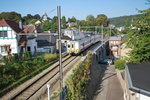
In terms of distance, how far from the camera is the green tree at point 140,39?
11.9 metres

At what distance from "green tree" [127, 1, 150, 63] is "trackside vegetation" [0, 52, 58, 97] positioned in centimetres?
939

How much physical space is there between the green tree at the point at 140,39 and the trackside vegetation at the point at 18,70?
30.8 ft

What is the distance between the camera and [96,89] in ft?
56.5

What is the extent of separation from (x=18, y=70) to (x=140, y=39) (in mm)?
11058

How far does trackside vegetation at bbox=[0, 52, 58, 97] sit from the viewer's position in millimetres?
13645

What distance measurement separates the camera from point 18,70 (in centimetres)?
1603

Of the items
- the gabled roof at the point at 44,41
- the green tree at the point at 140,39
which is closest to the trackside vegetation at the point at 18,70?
the gabled roof at the point at 44,41

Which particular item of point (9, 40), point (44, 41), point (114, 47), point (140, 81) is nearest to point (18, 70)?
point (9, 40)

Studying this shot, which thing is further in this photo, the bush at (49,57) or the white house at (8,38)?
the white house at (8,38)

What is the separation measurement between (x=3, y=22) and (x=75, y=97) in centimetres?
1646

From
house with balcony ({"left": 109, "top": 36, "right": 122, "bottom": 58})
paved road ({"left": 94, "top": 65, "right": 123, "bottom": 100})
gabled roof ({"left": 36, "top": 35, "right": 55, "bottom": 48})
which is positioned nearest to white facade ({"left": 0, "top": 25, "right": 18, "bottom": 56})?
gabled roof ({"left": 36, "top": 35, "right": 55, "bottom": 48})

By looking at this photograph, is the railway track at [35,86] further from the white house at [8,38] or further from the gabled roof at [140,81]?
the white house at [8,38]

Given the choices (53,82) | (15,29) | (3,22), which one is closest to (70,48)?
(15,29)

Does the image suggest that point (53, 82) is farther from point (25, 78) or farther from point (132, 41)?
point (132, 41)
